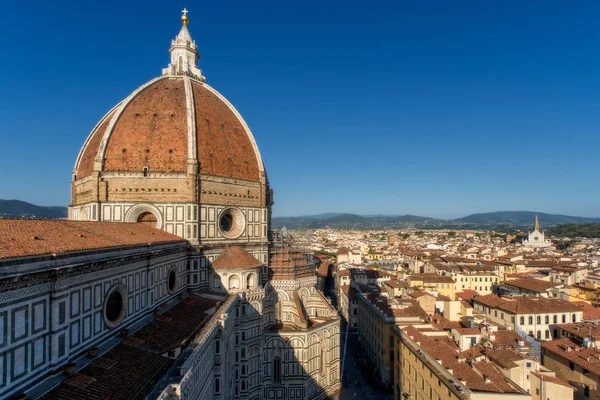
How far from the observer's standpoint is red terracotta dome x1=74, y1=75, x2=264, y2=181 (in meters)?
25.8

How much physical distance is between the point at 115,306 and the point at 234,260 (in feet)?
34.4

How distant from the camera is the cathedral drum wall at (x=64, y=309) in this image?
30.8 feet

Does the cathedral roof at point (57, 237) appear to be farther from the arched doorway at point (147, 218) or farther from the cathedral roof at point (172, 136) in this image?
the cathedral roof at point (172, 136)

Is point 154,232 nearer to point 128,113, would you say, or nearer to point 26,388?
point 128,113

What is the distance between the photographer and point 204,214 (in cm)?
2591

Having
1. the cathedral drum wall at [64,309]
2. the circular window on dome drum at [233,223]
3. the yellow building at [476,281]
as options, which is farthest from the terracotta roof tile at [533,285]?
the cathedral drum wall at [64,309]

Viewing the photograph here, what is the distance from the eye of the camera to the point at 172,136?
2658 centimetres

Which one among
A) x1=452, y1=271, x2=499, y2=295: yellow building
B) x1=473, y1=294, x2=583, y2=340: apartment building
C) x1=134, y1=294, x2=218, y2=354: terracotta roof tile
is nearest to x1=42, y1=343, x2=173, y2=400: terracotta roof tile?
x1=134, y1=294, x2=218, y2=354: terracotta roof tile

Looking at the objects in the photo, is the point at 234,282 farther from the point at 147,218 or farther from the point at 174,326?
the point at 174,326

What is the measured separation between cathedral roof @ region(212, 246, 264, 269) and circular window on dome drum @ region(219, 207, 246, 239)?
7.16 feet

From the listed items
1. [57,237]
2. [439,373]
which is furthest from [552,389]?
[57,237]

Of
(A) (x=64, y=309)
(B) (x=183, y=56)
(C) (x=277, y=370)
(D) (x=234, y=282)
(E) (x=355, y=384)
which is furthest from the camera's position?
(B) (x=183, y=56)

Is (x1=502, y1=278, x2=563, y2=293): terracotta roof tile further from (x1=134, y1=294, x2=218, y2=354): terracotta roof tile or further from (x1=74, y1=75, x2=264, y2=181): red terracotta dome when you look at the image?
(x1=134, y1=294, x2=218, y2=354): terracotta roof tile

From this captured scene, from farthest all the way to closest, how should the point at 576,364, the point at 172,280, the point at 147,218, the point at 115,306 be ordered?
the point at 147,218 < the point at 576,364 < the point at 172,280 < the point at 115,306
